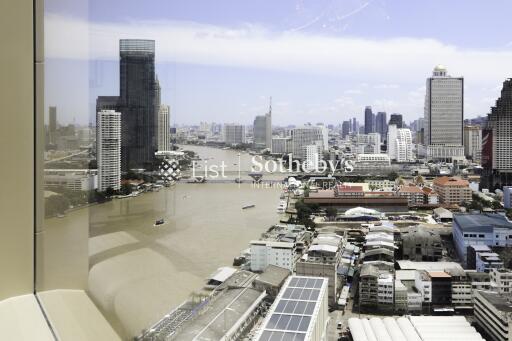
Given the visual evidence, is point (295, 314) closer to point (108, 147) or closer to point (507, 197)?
point (108, 147)

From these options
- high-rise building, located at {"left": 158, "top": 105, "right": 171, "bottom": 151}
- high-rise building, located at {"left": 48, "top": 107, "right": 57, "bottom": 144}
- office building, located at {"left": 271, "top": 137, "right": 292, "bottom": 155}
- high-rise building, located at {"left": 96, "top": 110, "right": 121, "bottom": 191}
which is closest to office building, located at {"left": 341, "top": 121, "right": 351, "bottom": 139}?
office building, located at {"left": 271, "top": 137, "right": 292, "bottom": 155}

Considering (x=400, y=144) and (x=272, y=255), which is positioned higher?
(x=400, y=144)

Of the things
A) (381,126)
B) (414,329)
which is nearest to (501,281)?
(414,329)

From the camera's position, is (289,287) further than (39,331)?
Yes

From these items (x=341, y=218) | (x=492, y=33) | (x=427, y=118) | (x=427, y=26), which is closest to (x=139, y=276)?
(x=492, y=33)

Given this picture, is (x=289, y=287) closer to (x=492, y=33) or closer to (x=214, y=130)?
(x=214, y=130)

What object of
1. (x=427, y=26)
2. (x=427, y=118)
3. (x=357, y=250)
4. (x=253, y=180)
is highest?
(x=427, y=26)

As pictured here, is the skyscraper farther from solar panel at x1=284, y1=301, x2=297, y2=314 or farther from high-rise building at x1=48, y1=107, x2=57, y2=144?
high-rise building at x1=48, y1=107, x2=57, y2=144
